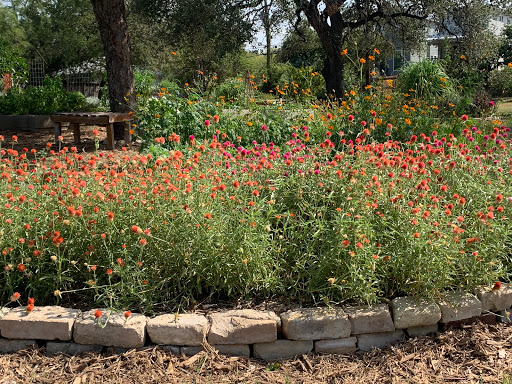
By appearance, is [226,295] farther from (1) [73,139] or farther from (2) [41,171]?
(1) [73,139]

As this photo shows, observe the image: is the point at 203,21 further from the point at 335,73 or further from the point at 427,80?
the point at 427,80

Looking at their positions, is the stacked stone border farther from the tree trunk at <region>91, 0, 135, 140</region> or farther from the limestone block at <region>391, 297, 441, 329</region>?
the tree trunk at <region>91, 0, 135, 140</region>

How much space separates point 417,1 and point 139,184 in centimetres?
1162

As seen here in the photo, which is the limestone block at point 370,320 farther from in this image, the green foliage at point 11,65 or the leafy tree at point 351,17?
the green foliage at point 11,65

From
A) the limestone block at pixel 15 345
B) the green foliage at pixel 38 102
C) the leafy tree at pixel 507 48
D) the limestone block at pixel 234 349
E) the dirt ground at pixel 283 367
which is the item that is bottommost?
the dirt ground at pixel 283 367

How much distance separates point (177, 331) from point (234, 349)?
Answer: 12.0 inches

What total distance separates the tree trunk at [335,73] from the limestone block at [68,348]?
11.1 metres

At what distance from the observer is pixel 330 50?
13.0 metres

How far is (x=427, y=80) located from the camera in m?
8.23

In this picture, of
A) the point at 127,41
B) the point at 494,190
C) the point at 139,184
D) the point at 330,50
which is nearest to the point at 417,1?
the point at 330,50

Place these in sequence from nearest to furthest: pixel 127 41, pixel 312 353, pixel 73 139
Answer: pixel 312 353
pixel 127 41
pixel 73 139

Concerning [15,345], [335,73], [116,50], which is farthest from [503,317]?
[335,73]

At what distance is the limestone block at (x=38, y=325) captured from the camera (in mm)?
2551

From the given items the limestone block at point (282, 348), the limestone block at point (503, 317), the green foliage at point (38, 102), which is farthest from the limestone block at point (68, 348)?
the green foliage at point (38, 102)
